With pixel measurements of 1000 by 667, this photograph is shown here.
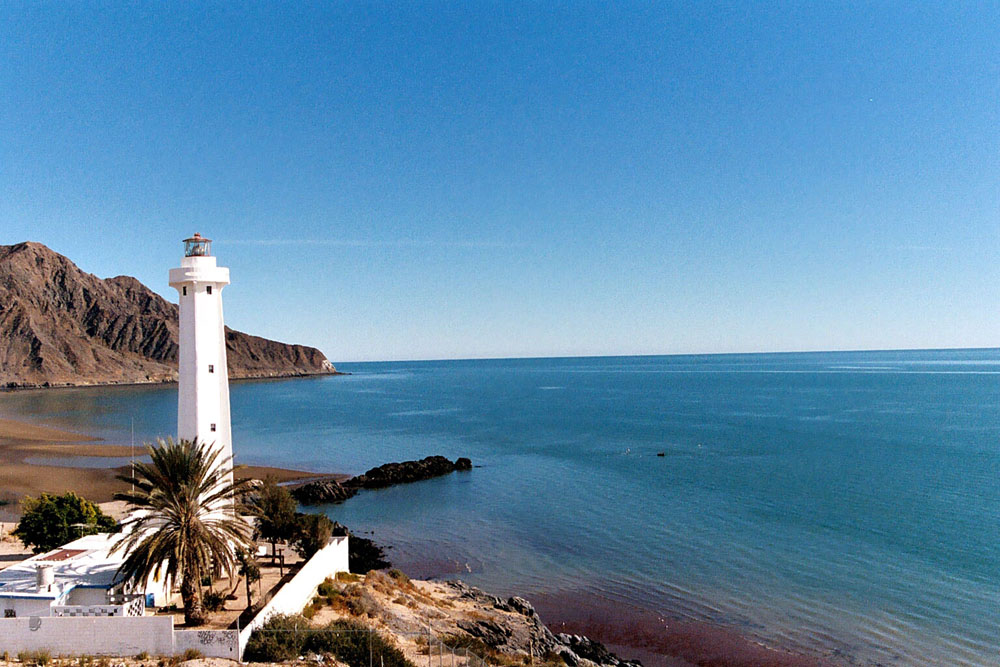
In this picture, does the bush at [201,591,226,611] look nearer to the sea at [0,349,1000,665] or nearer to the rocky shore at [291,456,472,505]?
the sea at [0,349,1000,665]

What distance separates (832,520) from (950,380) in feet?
436

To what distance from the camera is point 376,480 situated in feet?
156

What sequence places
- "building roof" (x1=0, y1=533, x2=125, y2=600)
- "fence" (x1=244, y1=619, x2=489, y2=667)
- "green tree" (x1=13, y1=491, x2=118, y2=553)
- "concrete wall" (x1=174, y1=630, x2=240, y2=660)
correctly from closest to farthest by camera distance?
"concrete wall" (x1=174, y1=630, x2=240, y2=660) → "fence" (x1=244, y1=619, x2=489, y2=667) → "building roof" (x1=0, y1=533, x2=125, y2=600) → "green tree" (x1=13, y1=491, x2=118, y2=553)

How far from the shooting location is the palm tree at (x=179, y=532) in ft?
53.3

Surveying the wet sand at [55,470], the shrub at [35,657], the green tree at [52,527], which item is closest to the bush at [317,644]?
the shrub at [35,657]

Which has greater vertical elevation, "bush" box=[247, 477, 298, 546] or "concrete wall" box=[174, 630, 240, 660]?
"bush" box=[247, 477, 298, 546]

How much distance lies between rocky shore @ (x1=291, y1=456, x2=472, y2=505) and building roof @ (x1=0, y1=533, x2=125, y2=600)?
76.7 feet

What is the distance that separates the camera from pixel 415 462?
50812mm

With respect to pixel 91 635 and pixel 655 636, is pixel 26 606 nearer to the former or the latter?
pixel 91 635

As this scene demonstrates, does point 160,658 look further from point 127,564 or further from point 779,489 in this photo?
point 779,489

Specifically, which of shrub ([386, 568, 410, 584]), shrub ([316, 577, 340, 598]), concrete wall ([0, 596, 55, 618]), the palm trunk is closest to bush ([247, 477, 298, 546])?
shrub ([316, 577, 340, 598])

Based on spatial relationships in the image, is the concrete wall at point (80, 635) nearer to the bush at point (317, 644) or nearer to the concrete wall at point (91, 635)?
the concrete wall at point (91, 635)

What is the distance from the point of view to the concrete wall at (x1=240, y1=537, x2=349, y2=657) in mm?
16188

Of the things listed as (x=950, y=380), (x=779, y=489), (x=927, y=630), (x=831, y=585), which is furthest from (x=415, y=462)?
(x=950, y=380)
